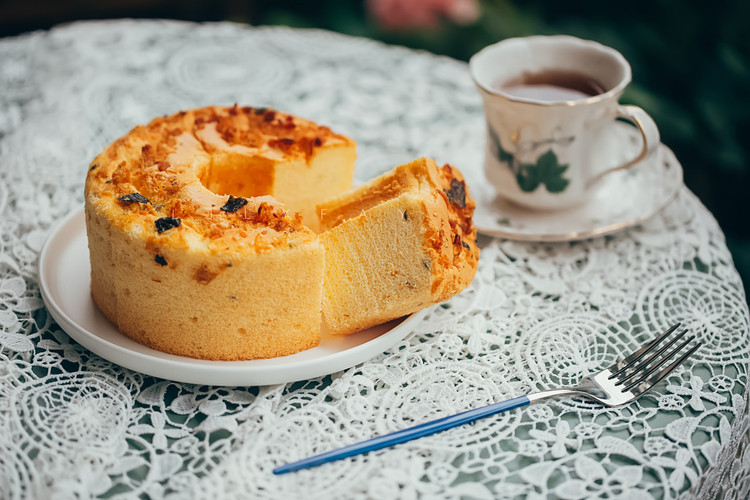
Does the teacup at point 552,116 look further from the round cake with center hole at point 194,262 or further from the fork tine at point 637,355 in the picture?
the round cake with center hole at point 194,262

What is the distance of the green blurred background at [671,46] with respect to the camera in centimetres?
321

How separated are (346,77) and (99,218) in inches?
61.8

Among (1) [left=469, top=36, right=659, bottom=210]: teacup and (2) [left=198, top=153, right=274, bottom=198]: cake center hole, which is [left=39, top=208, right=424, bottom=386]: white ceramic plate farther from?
(1) [left=469, top=36, right=659, bottom=210]: teacup

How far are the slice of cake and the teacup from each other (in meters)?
0.50

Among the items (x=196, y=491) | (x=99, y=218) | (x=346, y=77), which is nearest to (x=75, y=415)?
(x=196, y=491)

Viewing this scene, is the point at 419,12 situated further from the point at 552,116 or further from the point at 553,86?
the point at 552,116

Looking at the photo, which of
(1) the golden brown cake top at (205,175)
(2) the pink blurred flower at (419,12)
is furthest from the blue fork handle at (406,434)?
(2) the pink blurred flower at (419,12)

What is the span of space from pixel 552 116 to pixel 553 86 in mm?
258

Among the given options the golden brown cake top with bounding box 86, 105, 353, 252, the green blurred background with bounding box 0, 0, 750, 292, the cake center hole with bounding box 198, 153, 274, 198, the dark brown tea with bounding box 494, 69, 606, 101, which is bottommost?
the green blurred background with bounding box 0, 0, 750, 292

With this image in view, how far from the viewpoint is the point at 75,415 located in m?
1.49

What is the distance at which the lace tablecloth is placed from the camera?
1396 millimetres

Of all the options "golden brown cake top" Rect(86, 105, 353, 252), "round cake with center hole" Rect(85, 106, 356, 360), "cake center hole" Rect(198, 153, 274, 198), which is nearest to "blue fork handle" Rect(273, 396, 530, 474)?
"round cake with center hole" Rect(85, 106, 356, 360)

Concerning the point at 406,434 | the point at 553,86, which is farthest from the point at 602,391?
the point at 553,86

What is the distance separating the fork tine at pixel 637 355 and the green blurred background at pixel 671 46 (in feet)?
4.71
